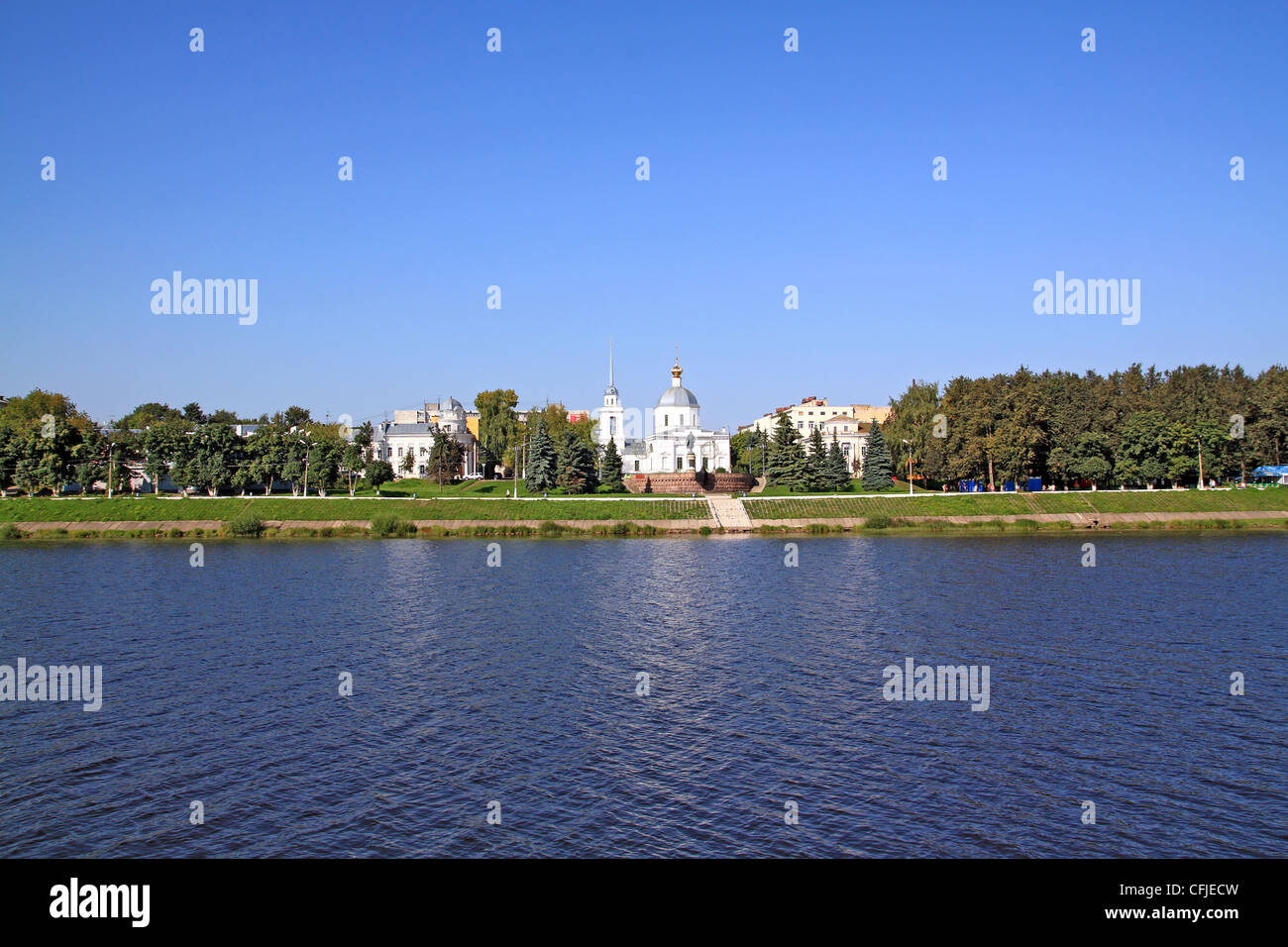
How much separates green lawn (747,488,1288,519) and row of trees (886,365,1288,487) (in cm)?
642

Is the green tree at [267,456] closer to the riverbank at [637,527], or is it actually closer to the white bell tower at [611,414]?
the riverbank at [637,527]

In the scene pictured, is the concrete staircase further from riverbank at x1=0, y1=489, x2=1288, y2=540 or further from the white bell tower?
the white bell tower

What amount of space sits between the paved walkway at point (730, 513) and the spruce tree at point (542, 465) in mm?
21889

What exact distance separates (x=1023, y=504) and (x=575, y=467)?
4349cm

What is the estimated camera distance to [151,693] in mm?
23344

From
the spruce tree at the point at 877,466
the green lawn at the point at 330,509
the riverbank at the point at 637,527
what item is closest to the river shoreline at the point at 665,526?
the riverbank at the point at 637,527

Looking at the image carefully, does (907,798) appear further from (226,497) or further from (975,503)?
(226,497)

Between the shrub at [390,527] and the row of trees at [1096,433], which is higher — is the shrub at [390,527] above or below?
below

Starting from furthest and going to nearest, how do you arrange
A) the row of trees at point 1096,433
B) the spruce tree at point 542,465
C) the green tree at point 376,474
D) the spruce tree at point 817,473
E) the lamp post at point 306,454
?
the spruce tree at point 542,465 → the green tree at point 376,474 → the spruce tree at point 817,473 → the lamp post at point 306,454 → the row of trees at point 1096,433

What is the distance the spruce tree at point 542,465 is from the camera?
306ft

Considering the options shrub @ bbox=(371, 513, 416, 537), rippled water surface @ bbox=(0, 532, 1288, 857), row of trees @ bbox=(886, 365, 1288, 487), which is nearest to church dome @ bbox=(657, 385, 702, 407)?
row of trees @ bbox=(886, 365, 1288, 487)

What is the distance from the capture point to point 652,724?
2058 cm

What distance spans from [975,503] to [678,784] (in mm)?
63427
